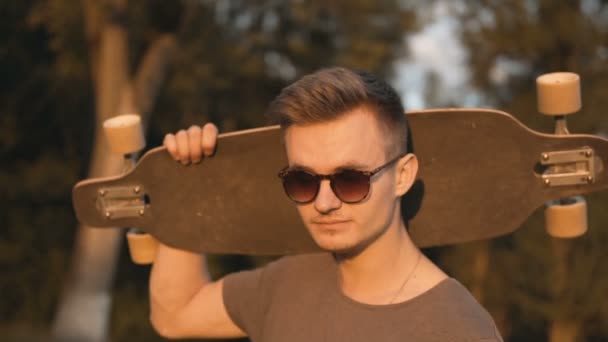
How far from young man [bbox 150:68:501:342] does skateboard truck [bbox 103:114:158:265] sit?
0.68m

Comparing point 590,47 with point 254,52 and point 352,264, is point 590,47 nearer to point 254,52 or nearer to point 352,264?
point 254,52

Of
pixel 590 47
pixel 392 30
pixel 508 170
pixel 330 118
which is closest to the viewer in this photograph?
pixel 330 118

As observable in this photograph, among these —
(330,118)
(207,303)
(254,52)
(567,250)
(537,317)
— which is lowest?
(537,317)

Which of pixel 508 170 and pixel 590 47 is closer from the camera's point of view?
pixel 508 170

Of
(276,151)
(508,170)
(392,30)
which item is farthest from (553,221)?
(392,30)

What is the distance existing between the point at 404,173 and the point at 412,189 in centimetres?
38

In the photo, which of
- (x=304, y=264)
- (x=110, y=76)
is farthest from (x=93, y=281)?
(x=304, y=264)

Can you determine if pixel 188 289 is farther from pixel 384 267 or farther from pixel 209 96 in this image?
pixel 209 96

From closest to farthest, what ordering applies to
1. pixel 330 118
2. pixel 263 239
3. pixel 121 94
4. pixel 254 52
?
1. pixel 330 118
2. pixel 263 239
3. pixel 121 94
4. pixel 254 52

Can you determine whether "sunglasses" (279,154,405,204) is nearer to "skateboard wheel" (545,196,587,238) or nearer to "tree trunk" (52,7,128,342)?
"skateboard wheel" (545,196,587,238)

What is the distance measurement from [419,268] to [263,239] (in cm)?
78

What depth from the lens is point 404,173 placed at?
257 centimetres

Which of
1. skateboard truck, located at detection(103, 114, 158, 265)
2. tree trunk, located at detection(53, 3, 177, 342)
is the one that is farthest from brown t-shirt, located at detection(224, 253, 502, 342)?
tree trunk, located at detection(53, 3, 177, 342)

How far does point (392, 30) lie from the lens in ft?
61.4
